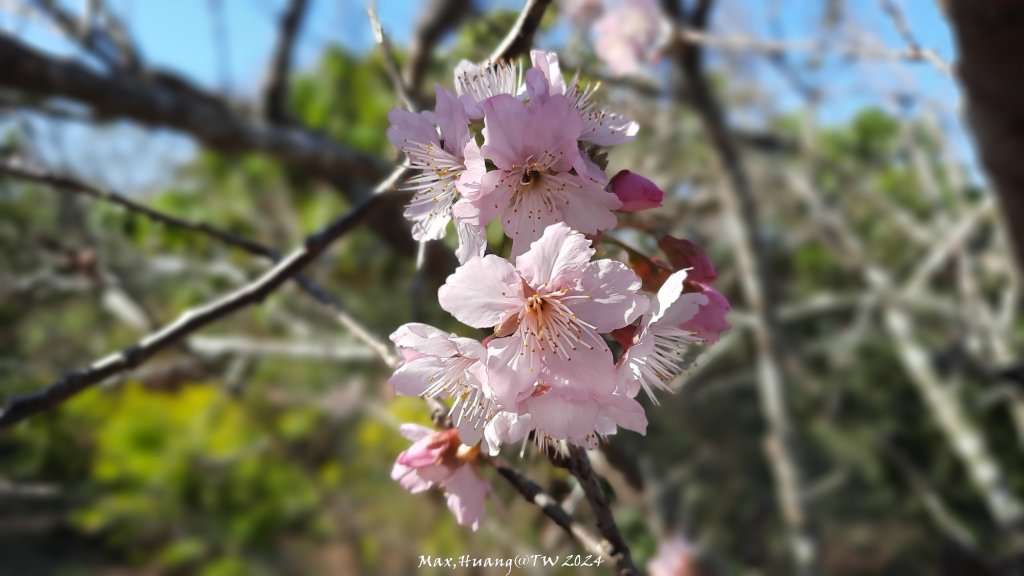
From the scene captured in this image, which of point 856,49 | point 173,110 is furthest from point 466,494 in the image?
point 173,110

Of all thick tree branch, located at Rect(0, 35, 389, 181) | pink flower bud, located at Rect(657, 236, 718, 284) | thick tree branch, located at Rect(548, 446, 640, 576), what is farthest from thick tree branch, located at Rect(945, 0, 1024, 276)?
thick tree branch, located at Rect(0, 35, 389, 181)

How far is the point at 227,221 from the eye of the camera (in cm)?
369

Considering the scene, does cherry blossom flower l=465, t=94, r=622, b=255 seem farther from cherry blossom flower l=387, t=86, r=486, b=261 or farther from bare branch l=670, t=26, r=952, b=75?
bare branch l=670, t=26, r=952, b=75

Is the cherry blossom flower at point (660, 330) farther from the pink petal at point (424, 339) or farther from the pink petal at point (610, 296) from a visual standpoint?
the pink petal at point (424, 339)

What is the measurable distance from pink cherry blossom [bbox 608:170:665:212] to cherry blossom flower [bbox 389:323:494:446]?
0.52ft

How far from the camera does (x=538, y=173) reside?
20.1 inches

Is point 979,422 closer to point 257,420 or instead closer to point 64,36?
point 257,420

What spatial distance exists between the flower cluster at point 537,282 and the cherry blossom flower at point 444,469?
0.25 feet

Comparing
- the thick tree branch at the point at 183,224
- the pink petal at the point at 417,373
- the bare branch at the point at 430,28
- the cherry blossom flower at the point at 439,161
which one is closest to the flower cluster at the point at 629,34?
the bare branch at the point at 430,28

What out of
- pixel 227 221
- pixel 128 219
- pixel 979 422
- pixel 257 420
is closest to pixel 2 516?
pixel 257 420

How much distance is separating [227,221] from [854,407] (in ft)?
20.5

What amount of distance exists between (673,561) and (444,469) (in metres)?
1.24

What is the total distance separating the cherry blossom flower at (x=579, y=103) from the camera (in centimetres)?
51

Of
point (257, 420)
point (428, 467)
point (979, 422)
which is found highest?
point (257, 420)
